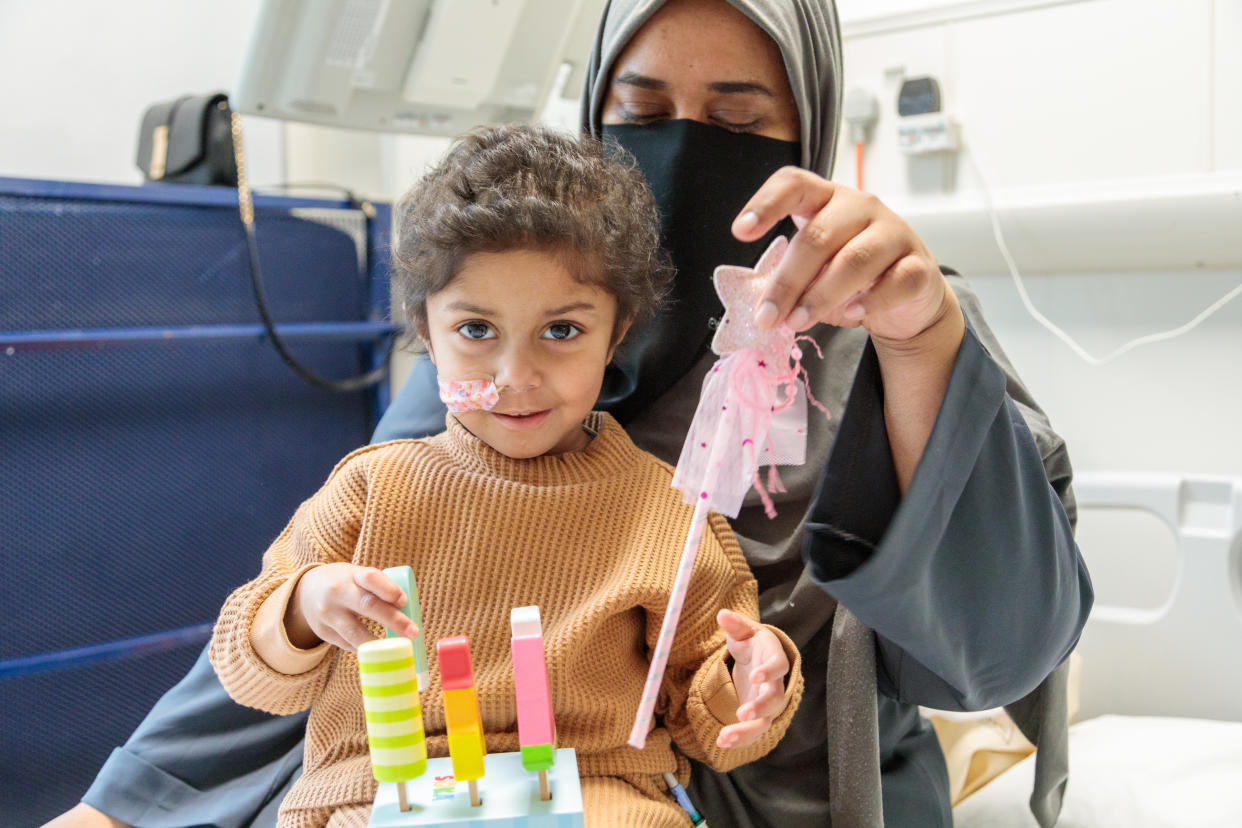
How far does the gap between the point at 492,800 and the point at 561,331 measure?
434mm

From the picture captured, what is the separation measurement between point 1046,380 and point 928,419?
3.50ft

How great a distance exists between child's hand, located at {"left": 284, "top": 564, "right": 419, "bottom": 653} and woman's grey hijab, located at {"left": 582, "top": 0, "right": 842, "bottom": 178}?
0.72 metres

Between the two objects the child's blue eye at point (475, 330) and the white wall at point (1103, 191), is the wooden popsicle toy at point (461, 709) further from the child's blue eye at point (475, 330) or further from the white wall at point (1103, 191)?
Answer: the white wall at point (1103, 191)

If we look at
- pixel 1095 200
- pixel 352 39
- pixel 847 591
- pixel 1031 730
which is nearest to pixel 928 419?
pixel 847 591

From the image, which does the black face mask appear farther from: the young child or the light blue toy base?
the light blue toy base

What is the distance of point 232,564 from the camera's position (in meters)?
2.35

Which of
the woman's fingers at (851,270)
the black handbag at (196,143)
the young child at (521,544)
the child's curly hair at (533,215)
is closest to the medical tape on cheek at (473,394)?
the young child at (521,544)

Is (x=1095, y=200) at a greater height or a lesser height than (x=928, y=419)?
greater

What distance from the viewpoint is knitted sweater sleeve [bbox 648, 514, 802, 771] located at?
955 millimetres

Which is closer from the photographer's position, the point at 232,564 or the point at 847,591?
the point at 847,591

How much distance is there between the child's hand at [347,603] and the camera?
0.76 m

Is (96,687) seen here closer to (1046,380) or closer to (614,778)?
(614,778)

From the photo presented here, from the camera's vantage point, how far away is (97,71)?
2832 mm

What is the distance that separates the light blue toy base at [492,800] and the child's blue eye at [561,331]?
384 mm
